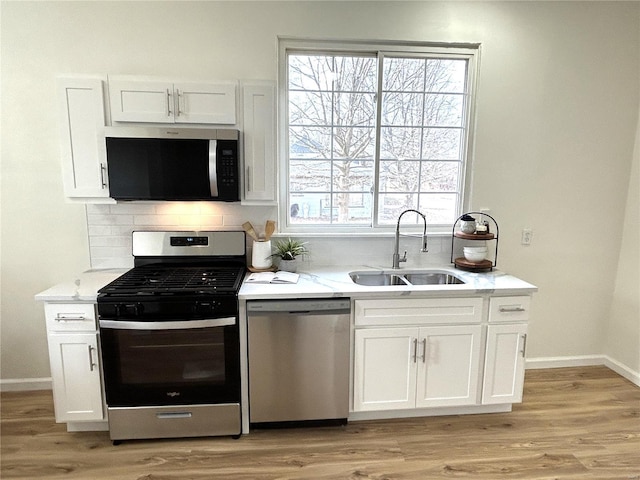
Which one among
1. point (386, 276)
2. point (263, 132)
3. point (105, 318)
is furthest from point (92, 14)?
point (386, 276)

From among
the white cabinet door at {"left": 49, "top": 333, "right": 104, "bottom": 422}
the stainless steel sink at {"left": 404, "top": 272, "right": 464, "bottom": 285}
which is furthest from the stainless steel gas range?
the stainless steel sink at {"left": 404, "top": 272, "right": 464, "bottom": 285}

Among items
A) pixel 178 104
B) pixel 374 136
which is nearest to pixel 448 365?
pixel 374 136

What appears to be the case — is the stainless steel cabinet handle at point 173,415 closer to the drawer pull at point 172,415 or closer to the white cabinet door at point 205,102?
the drawer pull at point 172,415

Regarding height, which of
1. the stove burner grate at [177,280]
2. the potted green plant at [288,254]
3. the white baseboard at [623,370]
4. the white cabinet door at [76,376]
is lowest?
the white baseboard at [623,370]

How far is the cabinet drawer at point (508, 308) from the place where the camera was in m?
2.33

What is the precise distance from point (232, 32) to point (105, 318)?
6.31 ft

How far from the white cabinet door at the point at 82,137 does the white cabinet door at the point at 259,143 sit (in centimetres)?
86

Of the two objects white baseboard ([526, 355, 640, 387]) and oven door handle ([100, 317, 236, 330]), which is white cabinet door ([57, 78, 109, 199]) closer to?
oven door handle ([100, 317, 236, 330])

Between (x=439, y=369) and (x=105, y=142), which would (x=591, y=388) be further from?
(x=105, y=142)

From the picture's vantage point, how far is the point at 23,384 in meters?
2.73

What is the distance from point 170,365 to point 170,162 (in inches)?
47.0

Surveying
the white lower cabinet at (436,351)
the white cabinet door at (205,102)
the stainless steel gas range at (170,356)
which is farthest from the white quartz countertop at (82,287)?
the white lower cabinet at (436,351)

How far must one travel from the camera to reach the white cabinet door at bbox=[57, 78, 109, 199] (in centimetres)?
229

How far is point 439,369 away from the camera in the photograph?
2350 millimetres
